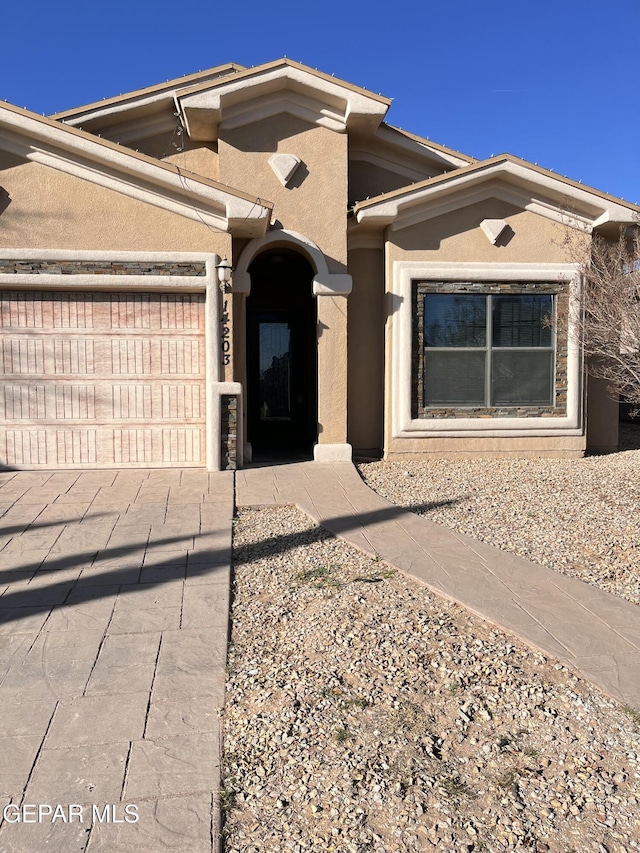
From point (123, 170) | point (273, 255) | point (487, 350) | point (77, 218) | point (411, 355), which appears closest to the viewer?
point (123, 170)

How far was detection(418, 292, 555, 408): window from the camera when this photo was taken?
34.6 ft

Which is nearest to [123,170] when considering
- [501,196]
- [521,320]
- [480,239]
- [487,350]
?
[480,239]

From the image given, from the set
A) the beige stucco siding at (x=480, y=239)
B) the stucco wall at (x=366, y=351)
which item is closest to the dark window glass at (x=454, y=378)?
the stucco wall at (x=366, y=351)

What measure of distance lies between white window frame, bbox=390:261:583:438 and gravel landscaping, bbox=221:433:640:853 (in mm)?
4920

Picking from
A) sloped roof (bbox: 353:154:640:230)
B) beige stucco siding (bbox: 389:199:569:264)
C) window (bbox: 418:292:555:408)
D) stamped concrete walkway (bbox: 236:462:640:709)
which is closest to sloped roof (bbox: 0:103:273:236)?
sloped roof (bbox: 353:154:640:230)

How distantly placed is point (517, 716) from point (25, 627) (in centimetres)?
319

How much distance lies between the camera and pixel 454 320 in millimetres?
10562

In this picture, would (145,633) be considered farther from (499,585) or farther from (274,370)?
(274,370)

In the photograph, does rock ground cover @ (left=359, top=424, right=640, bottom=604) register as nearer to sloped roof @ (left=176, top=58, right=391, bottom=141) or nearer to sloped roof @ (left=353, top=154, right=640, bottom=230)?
sloped roof @ (left=353, top=154, right=640, bottom=230)

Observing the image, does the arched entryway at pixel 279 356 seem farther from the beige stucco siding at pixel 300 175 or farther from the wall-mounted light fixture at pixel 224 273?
the wall-mounted light fixture at pixel 224 273

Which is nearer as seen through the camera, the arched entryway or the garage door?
the garage door

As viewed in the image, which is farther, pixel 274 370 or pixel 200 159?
pixel 274 370

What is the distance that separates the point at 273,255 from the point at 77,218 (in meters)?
4.03

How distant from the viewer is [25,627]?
171 inches
